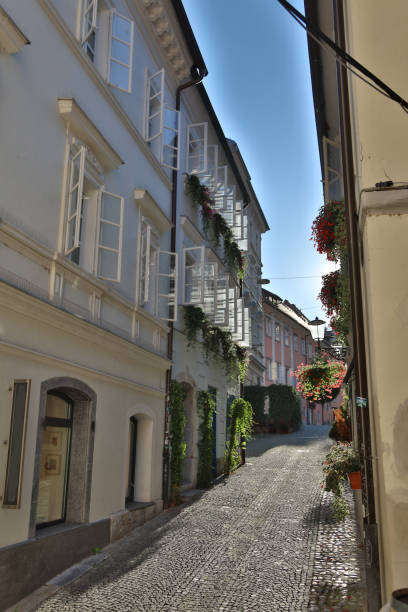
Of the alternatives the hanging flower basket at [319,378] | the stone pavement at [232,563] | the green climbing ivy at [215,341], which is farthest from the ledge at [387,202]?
the green climbing ivy at [215,341]

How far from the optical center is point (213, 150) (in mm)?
17078

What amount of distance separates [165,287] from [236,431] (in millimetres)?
6300

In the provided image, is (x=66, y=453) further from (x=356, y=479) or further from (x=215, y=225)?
(x=215, y=225)

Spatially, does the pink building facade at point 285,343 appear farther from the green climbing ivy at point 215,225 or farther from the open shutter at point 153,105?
the open shutter at point 153,105

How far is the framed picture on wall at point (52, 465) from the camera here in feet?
25.8

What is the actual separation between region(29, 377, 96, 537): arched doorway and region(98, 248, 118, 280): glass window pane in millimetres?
1961

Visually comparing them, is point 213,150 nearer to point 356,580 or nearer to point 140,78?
point 140,78

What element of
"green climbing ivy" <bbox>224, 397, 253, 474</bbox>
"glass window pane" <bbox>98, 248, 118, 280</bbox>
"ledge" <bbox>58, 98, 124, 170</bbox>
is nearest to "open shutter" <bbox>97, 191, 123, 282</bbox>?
"glass window pane" <bbox>98, 248, 118, 280</bbox>

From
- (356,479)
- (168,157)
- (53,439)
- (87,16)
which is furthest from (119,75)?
(356,479)

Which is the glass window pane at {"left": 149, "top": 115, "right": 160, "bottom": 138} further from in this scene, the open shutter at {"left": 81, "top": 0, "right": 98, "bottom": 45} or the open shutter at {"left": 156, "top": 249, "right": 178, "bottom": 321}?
the open shutter at {"left": 81, "top": 0, "right": 98, "bottom": 45}

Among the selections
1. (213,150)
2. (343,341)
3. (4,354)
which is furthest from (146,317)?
(213,150)

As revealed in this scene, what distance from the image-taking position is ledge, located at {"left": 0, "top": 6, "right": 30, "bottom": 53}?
6.36m

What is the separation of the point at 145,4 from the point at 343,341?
7.76 m

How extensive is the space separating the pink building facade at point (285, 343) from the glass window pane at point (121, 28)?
91.6 ft
